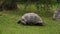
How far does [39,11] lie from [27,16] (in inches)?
118

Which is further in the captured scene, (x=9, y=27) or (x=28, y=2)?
(x=28, y=2)

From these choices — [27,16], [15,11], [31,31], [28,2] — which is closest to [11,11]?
[15,11]

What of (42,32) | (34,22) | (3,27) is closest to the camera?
(42,32)

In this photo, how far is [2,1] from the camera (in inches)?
470

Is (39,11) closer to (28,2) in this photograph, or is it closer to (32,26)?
(28,2)

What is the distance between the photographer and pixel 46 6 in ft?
34.2

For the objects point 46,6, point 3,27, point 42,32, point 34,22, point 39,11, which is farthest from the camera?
point 39,11

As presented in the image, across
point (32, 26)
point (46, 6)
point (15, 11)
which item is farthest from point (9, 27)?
point (15, 11)

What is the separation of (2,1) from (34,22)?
170 inches

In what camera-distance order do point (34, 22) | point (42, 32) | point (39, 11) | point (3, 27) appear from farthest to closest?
1. point (39, 11)
2. point (34, 22)
3. point (3, 27)
4. point (42, 32)

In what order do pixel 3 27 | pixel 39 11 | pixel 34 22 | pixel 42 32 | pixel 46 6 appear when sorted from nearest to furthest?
pixel 42 32 → pixel 3 27 → pixel 34 22 → pixel 46 6 → pixel 39 11

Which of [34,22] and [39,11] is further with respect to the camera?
[39,11]

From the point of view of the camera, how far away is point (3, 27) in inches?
294

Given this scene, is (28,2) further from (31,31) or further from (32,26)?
(31,31)
